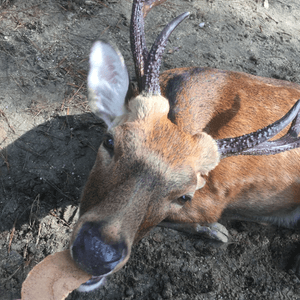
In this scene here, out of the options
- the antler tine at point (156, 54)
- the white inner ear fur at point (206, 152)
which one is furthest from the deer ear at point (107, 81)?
the white inner ear fur at point (206, 152)

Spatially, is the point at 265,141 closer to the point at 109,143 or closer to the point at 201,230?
the point at 109,143

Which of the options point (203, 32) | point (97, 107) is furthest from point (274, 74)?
point (97, 107)

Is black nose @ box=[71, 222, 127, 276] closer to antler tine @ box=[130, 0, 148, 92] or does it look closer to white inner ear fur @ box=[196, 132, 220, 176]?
white inner ear fur @ box=[196, 132, 220, 176]

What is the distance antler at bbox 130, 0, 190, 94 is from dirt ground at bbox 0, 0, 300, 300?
151cm

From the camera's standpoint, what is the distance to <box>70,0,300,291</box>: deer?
2053mm

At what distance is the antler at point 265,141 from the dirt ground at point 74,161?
4.64 feet

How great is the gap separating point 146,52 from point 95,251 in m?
1.67

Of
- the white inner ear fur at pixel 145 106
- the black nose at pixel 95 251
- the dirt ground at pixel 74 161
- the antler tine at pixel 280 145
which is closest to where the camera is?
the black nose at pixel 95 251

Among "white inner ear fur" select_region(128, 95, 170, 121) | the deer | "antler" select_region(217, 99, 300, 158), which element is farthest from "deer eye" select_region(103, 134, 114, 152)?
"antler" select_region(217, 99, 300, 158)

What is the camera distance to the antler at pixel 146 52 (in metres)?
2.40

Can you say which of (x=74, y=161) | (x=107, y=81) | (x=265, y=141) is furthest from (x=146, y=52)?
(x=74, y=161)

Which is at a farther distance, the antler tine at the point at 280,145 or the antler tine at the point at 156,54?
the antler tine at the point at 280,145

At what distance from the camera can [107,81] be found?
2676 millimetres

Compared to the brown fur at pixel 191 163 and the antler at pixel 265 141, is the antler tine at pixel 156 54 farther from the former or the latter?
the antler at pixel 265 141
